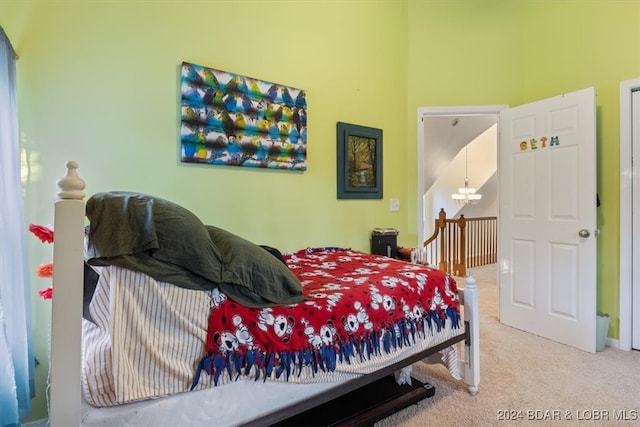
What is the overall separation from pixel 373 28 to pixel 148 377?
10.5 feet

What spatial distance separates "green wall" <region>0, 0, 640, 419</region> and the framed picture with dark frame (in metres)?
0.09

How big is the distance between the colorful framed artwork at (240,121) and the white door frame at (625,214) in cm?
248

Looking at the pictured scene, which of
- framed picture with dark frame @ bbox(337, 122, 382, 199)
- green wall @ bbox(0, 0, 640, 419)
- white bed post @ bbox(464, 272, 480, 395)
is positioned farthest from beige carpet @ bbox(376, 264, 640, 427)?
framed picture with dark frame @ bbox(337, 122, 382, 199)

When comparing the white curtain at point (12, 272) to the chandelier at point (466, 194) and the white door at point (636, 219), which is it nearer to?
the white door at point (636, 219)

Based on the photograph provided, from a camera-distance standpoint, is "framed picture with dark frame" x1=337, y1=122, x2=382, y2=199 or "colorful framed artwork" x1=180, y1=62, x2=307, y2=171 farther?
"framed picture with dark frame" x1=337, y1=122, x2=382, y2=199

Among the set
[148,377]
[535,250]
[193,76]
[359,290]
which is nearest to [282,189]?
[193,76]

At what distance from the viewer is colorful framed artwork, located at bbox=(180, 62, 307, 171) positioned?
212cm

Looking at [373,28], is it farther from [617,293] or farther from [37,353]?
[37,353]

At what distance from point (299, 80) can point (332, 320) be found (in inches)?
77.5

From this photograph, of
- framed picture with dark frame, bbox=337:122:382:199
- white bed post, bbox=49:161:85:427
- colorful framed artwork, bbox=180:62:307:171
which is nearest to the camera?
white bed post, bbox=49:161:85:427

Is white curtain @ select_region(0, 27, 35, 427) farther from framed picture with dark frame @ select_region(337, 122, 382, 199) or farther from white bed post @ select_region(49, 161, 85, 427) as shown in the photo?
framed picture with dark frame @ select_region(337, 122, 382, 199)

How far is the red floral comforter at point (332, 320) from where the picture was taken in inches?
45.6

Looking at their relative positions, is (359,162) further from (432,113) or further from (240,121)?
(240,121)

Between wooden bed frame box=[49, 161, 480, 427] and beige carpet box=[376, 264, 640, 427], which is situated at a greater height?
wooden bed frame box=[49, 161, 480, 427]
